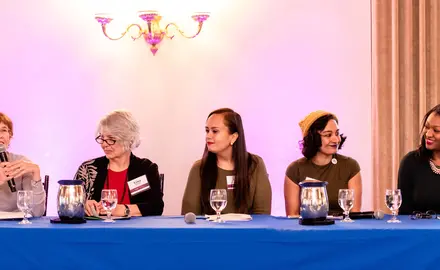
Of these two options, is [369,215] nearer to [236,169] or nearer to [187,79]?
[236,169]

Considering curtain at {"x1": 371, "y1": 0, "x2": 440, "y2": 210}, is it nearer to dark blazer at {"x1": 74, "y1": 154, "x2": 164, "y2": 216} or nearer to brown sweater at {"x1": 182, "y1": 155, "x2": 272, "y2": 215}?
brown sweater at {"x1": 182, "y1": 155, "x2": 272, "y2": 215}

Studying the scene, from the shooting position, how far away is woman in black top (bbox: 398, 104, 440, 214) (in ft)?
14.3

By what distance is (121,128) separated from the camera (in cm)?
443

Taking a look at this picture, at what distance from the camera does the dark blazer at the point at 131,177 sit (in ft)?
14.5

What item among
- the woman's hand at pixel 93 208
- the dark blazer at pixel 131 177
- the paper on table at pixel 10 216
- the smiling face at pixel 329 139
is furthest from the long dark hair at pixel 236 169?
the paper on table at pixel 10 216

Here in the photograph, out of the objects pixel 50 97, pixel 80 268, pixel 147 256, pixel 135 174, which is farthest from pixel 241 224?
pixel 50 97

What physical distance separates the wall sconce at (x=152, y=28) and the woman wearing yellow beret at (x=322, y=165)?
158 cm

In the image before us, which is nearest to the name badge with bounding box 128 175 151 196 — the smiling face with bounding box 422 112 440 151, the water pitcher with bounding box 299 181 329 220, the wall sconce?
the water pitcher with bounding box 299 181 329 220

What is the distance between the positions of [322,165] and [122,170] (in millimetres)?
1207

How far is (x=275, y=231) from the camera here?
3320 mm

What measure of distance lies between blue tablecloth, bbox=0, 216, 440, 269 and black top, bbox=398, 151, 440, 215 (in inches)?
42.0

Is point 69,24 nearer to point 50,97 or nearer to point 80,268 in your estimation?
point 50,97

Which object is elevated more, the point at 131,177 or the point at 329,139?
the point at 329,139

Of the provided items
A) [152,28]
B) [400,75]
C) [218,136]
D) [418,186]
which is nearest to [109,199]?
[218,136]
